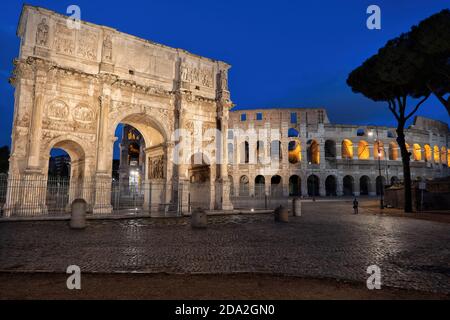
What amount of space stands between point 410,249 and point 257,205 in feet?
49.8

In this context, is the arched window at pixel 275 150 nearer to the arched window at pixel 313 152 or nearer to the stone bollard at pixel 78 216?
the arched window at pixel 313 152

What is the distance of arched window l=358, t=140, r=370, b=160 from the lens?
44969 mm

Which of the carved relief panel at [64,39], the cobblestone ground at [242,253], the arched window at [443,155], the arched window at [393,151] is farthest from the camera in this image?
the arched window at [443,155]

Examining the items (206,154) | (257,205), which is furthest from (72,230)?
(257,205)

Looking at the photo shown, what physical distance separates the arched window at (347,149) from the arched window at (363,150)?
1.44 meters

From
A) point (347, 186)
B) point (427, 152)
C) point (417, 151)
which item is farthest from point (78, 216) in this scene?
point (427, 152)

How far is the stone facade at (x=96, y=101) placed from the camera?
13.3m

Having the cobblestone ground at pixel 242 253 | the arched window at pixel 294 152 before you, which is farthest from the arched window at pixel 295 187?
the cobblestone ground at pixel 242 253

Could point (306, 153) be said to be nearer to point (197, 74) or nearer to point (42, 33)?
point (197, 74)

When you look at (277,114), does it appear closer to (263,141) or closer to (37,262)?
(263,141)

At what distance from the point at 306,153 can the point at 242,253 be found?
3854 centimetres

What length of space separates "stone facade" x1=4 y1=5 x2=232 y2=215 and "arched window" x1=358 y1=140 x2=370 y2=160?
1329 inches

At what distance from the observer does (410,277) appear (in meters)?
4.40
